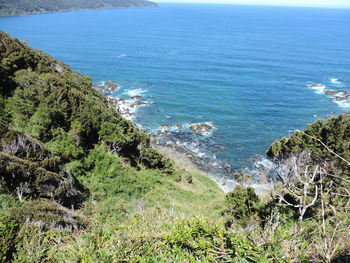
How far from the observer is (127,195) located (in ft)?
69.3

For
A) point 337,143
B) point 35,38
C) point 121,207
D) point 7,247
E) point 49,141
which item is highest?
point 35,38

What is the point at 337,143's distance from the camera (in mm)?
19281

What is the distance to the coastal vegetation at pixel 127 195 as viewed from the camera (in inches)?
240

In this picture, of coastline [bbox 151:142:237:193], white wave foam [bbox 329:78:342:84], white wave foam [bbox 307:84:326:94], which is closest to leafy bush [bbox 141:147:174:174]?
coastline [bbox 151:142:237:193]

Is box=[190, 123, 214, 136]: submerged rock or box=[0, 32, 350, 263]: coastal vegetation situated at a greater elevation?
box=[0, 32, 350, 263]: coastal vegetation

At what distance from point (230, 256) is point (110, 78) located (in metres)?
60.4

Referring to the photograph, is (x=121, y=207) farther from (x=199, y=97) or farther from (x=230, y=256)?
(x=199, y=97)

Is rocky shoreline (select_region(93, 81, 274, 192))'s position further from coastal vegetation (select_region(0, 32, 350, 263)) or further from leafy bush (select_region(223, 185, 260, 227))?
leafy bush (select_region(223, 185, 260, 227))

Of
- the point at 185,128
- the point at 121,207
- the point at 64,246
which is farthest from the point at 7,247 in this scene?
the point at 185,128

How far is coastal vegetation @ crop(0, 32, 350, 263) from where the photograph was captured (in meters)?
6.10

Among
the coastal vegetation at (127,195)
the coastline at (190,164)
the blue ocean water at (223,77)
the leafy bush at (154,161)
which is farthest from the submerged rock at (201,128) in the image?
the leafy bush at (154,161)

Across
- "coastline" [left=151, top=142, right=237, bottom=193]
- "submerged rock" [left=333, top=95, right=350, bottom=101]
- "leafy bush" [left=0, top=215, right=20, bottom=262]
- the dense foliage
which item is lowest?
"coastline" [left=151, top=142, right=237, bottom=193]

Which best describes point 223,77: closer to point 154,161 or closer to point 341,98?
point 341,98

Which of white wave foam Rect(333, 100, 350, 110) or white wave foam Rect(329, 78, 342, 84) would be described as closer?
white wave foam Rect(333, 100, 350, 110)
